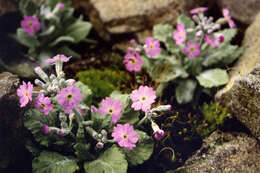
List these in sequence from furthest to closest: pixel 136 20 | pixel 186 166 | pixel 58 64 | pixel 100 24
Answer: pixel 100 24 < pixel 136 20 < pixel 186 166 < pixel 58 64

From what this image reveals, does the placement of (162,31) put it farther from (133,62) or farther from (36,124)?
(36,124)

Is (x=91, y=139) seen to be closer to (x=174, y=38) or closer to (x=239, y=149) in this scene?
(x=239, y=149)

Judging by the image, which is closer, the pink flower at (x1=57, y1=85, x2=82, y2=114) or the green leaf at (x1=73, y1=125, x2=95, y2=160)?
the pink flower at (x1=57, y1=85, x2=82, y2=114)

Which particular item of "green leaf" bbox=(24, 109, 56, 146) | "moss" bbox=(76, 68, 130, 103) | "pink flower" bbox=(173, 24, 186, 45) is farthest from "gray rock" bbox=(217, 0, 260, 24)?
"green leaf" bbox=(24, 109, 56, 146)

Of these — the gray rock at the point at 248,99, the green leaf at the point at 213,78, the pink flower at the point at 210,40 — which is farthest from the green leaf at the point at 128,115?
the pink flower at the point at 210,40

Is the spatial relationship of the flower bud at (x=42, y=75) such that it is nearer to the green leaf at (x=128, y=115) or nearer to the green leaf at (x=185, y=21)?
the green leaf at (x=128, y=115)

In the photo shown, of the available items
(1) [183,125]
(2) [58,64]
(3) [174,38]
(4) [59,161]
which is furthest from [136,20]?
(4) [59,161]

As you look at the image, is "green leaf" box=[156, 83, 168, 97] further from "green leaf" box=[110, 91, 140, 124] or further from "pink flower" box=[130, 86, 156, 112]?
"pink flower" box=[130, 86, 156, 112]
